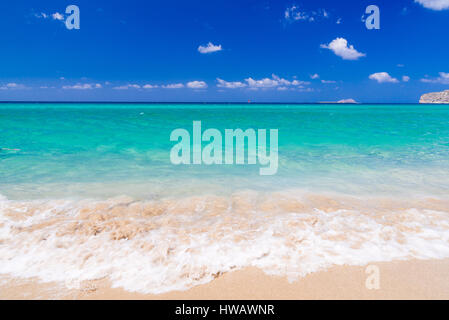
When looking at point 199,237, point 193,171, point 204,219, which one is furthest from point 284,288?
point 193,171

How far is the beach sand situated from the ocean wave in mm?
117

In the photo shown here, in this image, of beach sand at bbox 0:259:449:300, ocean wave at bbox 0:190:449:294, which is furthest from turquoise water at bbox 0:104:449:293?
beach sand at bbox 0:259:449:300

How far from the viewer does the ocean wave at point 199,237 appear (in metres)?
3.35

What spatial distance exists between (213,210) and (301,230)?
178 cm

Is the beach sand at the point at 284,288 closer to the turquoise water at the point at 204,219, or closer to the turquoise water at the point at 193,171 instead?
the turquoise water at the point at 204,219

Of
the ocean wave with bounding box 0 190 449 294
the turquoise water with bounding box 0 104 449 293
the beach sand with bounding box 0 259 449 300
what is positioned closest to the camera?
the beach sand with bounding box 0 259 449 300

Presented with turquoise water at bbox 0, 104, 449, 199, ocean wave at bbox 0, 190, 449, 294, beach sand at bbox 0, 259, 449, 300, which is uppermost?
turquoise water at bbox 0, 104, 449, 199

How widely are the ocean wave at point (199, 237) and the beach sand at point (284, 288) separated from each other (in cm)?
12

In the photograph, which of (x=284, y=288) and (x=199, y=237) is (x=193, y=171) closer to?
(x=199, y=237)

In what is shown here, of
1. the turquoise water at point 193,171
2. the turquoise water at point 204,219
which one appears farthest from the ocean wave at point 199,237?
the turquoise water at point 193,171

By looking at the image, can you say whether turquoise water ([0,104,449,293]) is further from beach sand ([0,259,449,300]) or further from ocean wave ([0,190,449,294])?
beach sand ([0,259,449,300])

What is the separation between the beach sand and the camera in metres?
2.93
